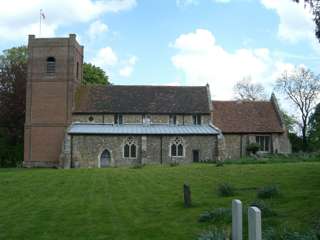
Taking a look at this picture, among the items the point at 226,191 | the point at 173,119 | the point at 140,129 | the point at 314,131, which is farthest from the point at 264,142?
Result: the point at 226,191

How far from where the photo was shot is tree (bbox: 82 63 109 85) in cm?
7312

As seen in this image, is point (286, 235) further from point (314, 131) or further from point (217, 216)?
point (314, 131)

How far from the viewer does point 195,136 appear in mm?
53469

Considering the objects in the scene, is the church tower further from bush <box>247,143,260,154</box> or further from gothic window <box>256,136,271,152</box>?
gothic window <box>256,136,271,152</box>

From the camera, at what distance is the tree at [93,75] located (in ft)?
240

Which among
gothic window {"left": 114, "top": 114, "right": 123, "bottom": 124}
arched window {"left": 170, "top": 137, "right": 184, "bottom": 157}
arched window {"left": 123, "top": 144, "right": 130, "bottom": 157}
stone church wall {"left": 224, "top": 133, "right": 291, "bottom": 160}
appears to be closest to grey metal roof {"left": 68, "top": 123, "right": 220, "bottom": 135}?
gothic window {"left": 114, "top": 114, "right": 123, "bottom": 124}

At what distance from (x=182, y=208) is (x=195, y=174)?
13.0 meters

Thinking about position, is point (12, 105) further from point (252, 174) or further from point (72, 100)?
point (252, 174)

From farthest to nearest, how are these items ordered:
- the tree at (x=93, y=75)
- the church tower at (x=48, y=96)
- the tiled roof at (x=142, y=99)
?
the tree at (x=93, y=75), the tiled roof at (x=142, y=99), the church tower at (x=48, y=96)

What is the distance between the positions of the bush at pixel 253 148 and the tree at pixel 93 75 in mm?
28606

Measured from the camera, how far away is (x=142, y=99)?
190 ft

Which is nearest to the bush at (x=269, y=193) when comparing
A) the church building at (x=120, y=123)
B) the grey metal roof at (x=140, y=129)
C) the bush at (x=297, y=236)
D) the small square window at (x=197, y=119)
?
the bush at (x=297, y=236)

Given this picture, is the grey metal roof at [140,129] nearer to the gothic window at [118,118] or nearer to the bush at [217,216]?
the gothic window at [118,118]

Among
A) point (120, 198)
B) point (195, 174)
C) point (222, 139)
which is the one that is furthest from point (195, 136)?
point (120, 198)
